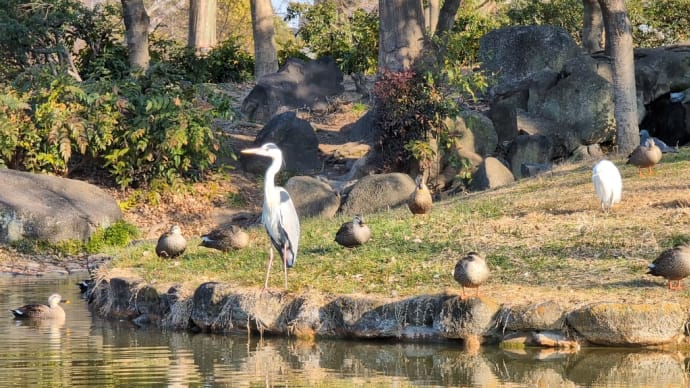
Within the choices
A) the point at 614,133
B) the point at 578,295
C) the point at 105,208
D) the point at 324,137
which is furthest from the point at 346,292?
the point at 324,137

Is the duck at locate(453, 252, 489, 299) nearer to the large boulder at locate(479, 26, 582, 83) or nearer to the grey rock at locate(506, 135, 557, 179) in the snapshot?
the grey rock at locate(506, 135, 557, 179)

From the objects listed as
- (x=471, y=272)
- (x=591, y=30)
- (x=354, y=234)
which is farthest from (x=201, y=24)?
(x=471, y=272)

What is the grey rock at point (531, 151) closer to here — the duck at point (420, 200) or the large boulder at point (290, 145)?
the large boulder at point (290, 145)

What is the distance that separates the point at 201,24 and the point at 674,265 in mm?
28497

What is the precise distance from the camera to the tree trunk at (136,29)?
26328 millimetres

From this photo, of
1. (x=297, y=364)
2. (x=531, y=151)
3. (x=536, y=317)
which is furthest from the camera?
(x=531, y=151)

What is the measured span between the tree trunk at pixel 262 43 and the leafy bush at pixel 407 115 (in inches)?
397

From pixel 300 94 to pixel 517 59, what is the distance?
18.8 ft

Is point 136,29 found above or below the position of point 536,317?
above

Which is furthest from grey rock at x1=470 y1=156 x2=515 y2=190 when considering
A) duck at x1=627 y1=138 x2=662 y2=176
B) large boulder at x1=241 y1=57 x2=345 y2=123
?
large boulder at x1=241 y1=57 x2=345 y2=123

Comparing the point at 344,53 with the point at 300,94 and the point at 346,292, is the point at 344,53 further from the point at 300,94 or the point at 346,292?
the point at 346,292

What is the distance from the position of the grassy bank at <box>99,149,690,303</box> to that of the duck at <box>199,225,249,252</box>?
0.42 feet

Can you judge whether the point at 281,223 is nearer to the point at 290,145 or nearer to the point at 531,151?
the point at 531,151

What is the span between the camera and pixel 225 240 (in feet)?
50.8
